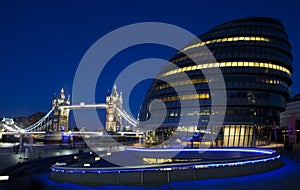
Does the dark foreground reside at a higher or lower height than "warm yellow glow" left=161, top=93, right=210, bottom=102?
lower

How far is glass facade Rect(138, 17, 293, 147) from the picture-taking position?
5206cm

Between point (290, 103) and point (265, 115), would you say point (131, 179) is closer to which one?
point (265, 115)

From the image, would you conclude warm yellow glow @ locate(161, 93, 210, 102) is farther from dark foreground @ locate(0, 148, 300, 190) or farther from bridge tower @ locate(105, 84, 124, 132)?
bridge tower @ locate(105, 84, 124, 132)

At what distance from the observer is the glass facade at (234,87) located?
171 feet

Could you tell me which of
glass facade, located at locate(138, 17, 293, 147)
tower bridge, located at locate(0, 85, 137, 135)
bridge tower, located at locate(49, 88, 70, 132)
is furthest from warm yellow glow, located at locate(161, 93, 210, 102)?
bridge tower, located at locate(49, 88, 70, 132)

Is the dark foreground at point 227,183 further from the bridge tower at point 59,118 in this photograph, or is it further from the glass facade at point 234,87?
the bridge tower at point 59,118

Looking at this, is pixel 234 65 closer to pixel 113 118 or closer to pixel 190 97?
pixel 190 97

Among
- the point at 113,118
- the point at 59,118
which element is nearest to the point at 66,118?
the point at 59,118

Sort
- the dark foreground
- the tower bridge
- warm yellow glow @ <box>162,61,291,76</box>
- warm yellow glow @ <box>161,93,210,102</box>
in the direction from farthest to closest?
the tower bridge
warm yellow glow @ <box>162,61,291,76</box>
warm yellow glow @ <box>161,93,210,102</box>
the dark foreground

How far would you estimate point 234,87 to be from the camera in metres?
52.2

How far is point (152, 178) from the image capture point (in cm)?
1795

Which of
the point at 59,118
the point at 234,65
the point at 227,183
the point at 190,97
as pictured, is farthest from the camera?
the point at 59,118

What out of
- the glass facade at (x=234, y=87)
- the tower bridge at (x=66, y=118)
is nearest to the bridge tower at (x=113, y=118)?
the tower bridge at (x=66, y=118)

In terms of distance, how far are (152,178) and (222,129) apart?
35744 millimetres
